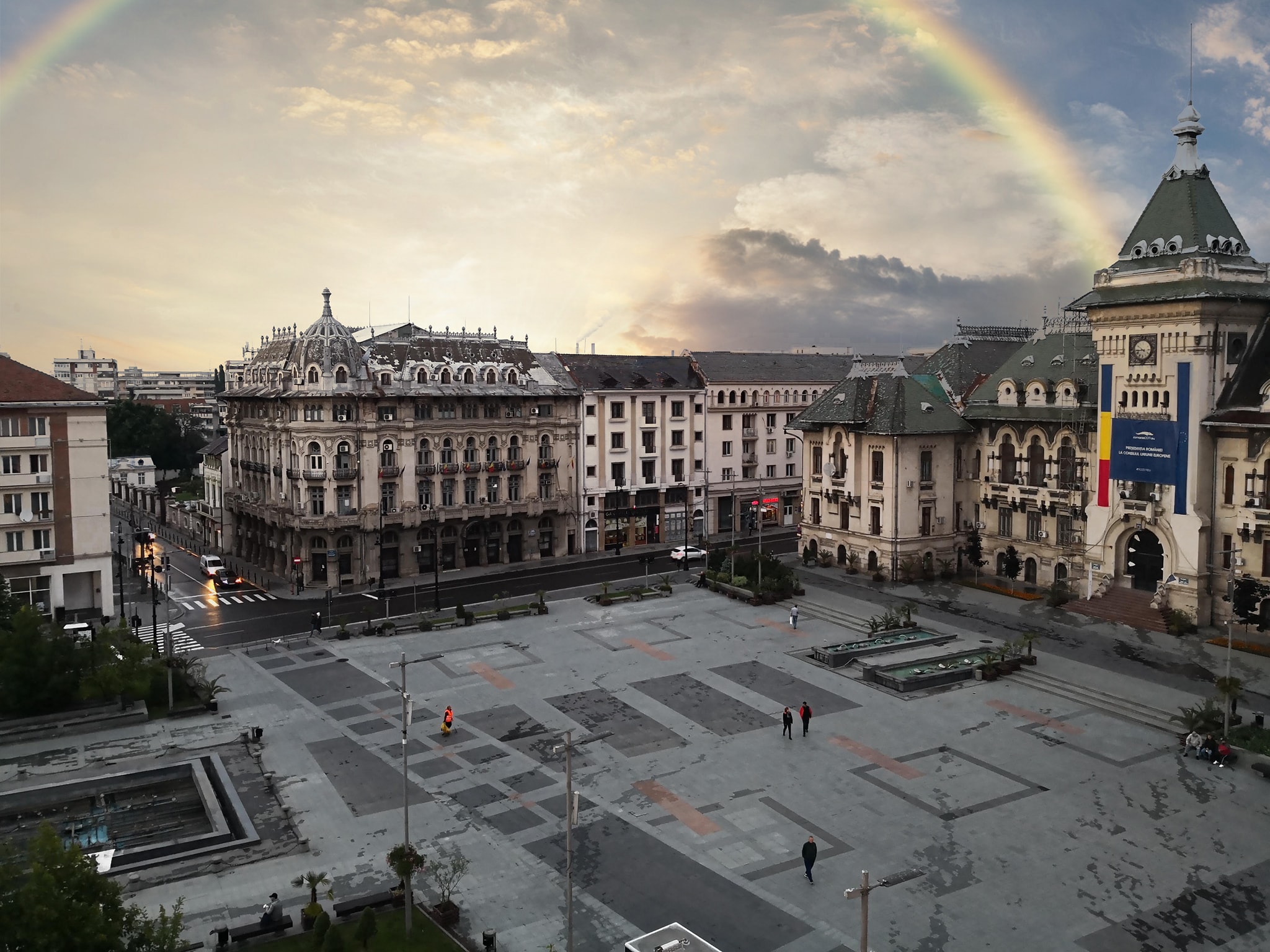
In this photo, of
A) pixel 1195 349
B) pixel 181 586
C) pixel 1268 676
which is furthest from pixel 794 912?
pixel 181 586

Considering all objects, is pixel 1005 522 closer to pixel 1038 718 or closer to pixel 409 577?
pixel 1038 718

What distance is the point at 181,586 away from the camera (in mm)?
80812

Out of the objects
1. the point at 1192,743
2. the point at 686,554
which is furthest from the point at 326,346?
the point at 1192,743

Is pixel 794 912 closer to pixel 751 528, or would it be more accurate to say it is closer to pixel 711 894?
pixel 711 894

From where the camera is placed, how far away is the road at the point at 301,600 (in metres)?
66.0

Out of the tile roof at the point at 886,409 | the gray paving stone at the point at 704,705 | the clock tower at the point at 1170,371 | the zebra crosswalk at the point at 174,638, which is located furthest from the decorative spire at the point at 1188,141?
the zebra crosswalk at the point at 174,638

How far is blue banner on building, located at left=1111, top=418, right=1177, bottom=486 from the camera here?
61.9 meters

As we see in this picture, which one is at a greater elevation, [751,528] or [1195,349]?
[1195,349]

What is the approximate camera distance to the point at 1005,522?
76625 mm

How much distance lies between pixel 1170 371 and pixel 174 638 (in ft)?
219

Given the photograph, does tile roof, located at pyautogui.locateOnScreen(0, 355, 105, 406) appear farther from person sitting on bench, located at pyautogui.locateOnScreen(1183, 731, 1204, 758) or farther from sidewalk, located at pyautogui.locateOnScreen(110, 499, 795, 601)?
person sitting on bench, located at pyautogui.locateOnScreen(1183, 731, 1204, 758)

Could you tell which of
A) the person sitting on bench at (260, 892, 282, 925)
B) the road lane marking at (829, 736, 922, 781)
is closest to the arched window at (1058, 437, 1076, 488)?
the road lane marking at (829, 736, 922, 781)

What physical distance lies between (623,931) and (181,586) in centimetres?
6427

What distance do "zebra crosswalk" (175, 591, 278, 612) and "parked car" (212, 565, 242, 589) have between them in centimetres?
299
